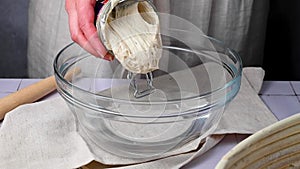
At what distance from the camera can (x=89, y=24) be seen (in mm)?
672

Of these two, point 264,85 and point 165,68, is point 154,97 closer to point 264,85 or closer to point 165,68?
point 165,68

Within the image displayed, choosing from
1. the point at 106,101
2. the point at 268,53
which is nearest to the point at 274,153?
the point at 106,101

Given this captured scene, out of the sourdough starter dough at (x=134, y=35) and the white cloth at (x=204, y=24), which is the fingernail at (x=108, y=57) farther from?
the white cloth at (x=204, y=24)

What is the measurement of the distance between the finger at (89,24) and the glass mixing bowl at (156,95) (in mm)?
57

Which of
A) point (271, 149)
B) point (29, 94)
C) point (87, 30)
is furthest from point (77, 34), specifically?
point (271, 149)

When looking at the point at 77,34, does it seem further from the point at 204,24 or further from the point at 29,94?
the point at 204,24

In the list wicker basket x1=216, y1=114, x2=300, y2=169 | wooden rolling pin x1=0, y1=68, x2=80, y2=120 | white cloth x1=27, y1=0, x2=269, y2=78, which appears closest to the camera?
wicker basket x1=216, y1=114, x2=300, y2=169

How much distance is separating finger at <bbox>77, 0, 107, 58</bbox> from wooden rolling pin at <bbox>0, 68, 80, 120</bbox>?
80mm

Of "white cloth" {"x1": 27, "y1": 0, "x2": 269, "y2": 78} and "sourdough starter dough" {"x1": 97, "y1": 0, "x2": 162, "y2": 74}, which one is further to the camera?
"white cloth" {"x1": 27, "y1": 0, "x2": 269, "y2": 78}

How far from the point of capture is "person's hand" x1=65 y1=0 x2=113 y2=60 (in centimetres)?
67

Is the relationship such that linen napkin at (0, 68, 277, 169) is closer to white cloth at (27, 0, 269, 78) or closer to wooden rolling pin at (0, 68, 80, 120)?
wooden rolling pin at (0, 68, 80, 120)

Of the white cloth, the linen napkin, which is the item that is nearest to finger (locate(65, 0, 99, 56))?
the linen napkin

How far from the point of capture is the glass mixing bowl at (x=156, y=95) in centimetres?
62

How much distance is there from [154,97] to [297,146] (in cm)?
28
